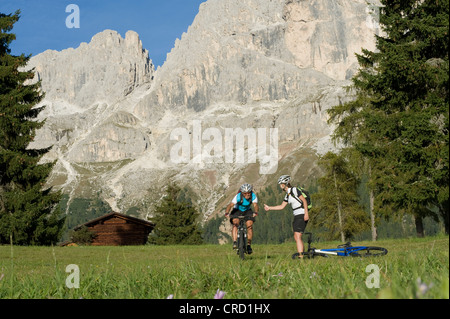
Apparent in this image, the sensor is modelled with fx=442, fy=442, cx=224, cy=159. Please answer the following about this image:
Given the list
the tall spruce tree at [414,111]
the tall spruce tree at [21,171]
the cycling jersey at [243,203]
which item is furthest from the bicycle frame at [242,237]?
the tall spruce tree at [21,171]

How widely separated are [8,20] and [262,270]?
36663mm

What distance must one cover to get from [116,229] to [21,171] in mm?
21784

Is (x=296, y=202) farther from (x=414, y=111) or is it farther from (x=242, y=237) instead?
(x=414, y=111)

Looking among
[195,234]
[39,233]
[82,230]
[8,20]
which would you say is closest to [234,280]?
[39,233]

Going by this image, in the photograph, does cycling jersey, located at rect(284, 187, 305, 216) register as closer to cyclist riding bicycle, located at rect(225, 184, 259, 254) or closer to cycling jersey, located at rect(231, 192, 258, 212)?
cyclist riding bicycle, located at rect(225, 184, 259, 254)

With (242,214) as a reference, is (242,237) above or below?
below

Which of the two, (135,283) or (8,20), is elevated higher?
(8,20)

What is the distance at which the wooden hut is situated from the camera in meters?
52.3

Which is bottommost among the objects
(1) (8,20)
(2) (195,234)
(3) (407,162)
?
(2) (195,234)

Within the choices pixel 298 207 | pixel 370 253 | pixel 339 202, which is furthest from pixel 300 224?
pixel 339 202

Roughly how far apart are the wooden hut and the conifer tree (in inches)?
234

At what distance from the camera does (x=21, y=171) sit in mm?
32219
